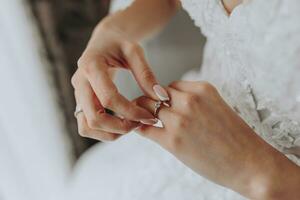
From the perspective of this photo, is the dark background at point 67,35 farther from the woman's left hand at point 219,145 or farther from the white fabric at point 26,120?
the woman's left hand at point 219,145

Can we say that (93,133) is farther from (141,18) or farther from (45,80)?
(45,80)

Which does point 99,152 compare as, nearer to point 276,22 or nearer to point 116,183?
point 116,183

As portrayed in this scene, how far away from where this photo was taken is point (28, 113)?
3.52 ft

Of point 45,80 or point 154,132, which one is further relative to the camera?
point 45,80

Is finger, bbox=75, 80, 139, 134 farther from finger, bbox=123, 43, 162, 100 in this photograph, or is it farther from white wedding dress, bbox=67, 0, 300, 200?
white wedding dress, bbox=67, 0, 300, 200

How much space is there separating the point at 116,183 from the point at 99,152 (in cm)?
16

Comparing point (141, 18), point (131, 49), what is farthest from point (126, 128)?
point (141, 18)

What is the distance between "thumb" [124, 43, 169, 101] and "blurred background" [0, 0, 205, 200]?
26cm

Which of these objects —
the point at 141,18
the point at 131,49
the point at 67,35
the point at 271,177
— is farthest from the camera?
the point at 67,35

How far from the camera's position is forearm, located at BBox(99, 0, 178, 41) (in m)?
0.87

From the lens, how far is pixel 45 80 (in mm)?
1119

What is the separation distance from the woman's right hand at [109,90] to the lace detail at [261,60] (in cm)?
11

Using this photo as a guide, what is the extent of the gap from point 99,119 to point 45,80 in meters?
0.53

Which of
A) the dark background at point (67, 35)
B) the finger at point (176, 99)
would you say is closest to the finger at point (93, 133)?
the finger at point (176, 99)
